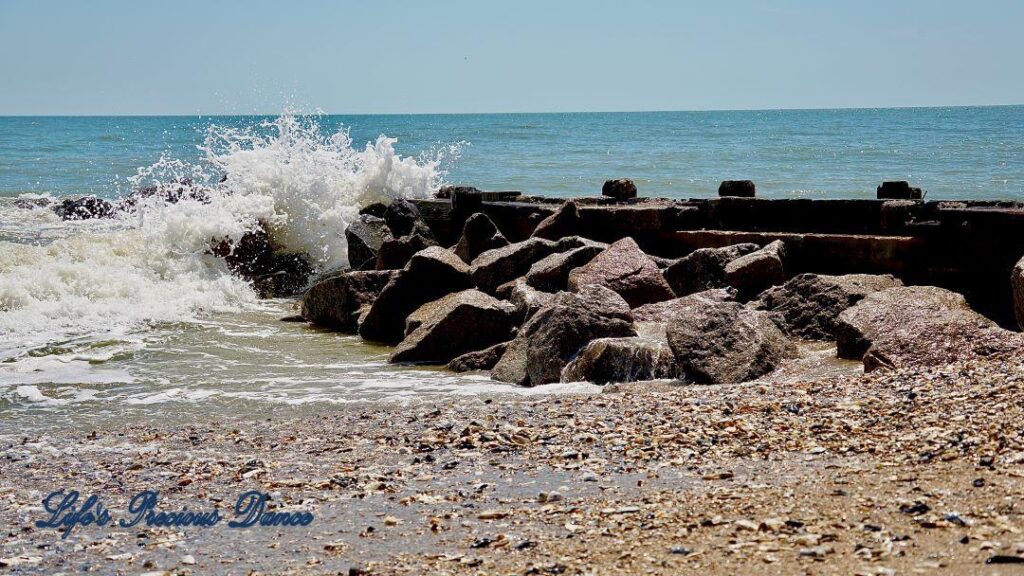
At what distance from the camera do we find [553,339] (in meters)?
7.91

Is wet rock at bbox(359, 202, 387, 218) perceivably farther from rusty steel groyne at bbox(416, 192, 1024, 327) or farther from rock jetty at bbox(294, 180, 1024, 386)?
rusty steel groyne at bbox(416, 192, 1024, 327)

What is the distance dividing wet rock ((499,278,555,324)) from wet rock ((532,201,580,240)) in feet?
6.50

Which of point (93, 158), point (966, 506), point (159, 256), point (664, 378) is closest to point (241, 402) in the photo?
point (664, 378)

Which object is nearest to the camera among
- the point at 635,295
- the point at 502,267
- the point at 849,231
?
the point at 635,295

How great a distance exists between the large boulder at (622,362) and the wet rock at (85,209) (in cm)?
1723

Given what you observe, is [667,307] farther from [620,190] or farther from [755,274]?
[620,190]

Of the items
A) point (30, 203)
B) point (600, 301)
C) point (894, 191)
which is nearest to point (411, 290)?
point (600, 301)

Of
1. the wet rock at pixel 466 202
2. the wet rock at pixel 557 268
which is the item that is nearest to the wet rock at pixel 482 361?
the wet rock at pixel 557 268

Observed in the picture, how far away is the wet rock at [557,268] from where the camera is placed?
10227mm

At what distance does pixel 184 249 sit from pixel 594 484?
10.5 m

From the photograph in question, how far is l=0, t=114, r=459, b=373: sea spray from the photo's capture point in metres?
11.1

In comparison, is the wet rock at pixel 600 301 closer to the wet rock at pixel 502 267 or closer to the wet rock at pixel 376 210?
the wet rock at pixel 502 267

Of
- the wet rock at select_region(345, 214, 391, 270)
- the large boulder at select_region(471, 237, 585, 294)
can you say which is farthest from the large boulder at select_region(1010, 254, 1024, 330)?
the wet rock at select_region(345, 214, 391, 270)

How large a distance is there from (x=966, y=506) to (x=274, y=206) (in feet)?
42.6
